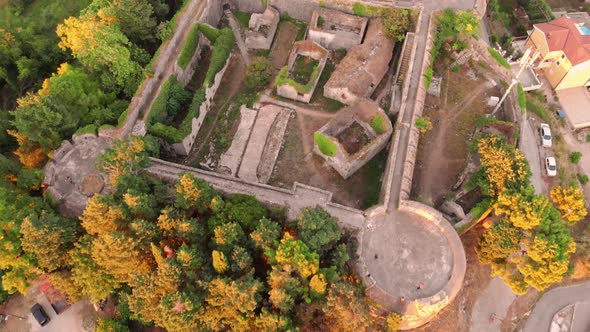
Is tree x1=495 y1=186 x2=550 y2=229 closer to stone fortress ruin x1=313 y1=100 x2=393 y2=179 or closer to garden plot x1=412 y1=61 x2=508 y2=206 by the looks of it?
garden plot x1=412 y1=61 x2=508 y2=206

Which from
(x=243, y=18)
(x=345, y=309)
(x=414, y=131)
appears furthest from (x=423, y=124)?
(x=243, y=18)

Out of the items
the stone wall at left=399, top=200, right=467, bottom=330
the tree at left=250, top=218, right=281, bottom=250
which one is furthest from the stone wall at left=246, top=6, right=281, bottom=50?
the stone wall at left=399, top=200, right=467, bottom=330

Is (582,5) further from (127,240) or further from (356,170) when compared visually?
(127,240)

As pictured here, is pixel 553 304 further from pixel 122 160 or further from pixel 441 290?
pixel 122 160

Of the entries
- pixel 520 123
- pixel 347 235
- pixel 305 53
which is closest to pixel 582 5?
pixel 520 123

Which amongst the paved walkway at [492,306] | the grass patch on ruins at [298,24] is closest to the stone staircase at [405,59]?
the grass patch on ruins at [298,24]

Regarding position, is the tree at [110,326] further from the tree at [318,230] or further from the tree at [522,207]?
the tree at [522,207]
